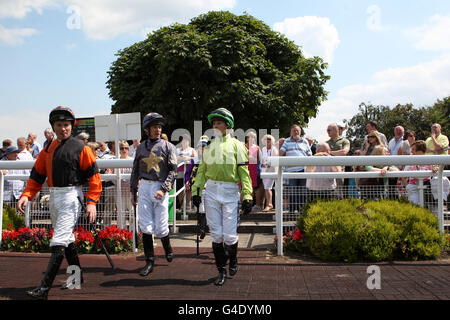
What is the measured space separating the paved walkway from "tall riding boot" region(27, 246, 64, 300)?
13 cm

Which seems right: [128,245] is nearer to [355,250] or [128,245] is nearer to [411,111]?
[355,250]

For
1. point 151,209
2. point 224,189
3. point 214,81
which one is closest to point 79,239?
point 151,209

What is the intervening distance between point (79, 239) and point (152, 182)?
1.98 m

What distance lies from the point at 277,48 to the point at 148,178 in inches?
893

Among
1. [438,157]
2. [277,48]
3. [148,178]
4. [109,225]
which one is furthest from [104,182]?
[277,48]

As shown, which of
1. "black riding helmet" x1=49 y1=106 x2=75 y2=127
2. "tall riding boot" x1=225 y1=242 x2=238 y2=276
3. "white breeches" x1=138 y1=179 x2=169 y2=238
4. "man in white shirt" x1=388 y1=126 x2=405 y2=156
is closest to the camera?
"black riding helmet" x1=49 y1=106 x2=75 y2=127

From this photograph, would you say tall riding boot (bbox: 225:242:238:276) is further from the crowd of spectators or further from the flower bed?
the flower bed

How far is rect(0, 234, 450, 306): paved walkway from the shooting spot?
427cm

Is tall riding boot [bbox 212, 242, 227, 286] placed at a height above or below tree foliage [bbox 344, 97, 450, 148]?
below

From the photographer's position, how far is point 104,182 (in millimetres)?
7168

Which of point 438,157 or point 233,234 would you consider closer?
point 233,234

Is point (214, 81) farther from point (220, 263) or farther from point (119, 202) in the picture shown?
point (220, 263)

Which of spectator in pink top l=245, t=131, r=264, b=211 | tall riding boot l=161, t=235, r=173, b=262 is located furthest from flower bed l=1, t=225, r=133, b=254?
spectator in pink top l=245, t=131, r=264, b=211
